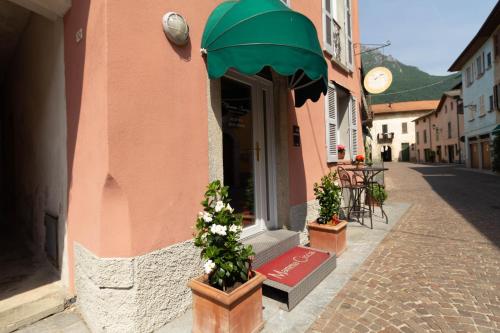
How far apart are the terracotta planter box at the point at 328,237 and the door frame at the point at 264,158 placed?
653mm

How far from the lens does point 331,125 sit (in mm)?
6766

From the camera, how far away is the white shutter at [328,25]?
6426 millimetres

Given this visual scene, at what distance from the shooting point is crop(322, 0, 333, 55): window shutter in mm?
6424

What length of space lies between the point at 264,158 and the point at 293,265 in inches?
70.1

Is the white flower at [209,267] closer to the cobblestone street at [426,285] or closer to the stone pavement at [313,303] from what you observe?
the stone pavement at [313,303]

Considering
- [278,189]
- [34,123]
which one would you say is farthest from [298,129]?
[34,123]

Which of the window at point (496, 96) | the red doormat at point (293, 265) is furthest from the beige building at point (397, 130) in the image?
the red doormat at point (293, 265)

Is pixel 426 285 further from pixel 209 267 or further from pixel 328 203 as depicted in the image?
pixel 209 267

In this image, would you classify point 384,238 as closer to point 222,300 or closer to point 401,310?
point 401,310

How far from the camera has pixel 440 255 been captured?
4438 millimetres

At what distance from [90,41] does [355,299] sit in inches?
155

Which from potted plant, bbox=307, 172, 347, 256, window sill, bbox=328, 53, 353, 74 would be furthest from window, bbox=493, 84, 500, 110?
potted plant, bbox=307, 172, 347, 256

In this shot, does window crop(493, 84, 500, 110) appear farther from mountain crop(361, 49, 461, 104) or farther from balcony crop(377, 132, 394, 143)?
mountain crop(361, 49, 461, 104)

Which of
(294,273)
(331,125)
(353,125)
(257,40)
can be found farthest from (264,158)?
(353,125)
